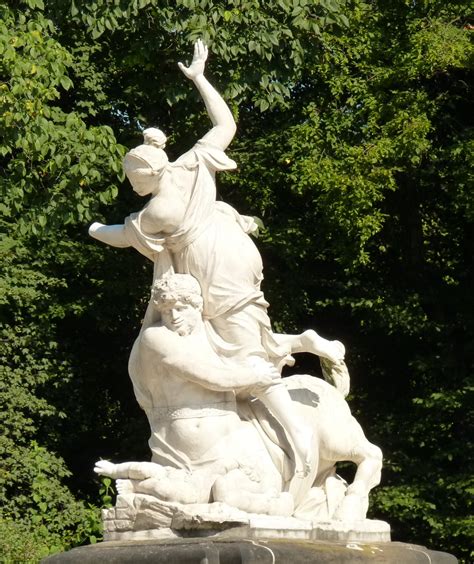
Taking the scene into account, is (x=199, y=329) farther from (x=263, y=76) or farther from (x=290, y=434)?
(x=263, y=76)

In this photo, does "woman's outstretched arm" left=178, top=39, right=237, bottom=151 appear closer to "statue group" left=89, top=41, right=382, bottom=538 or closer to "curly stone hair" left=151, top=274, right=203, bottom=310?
"statue group" left=89, top=41, right=382, bottom=538

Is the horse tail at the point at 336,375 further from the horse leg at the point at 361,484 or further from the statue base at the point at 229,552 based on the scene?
the statue base at the point at 229,552

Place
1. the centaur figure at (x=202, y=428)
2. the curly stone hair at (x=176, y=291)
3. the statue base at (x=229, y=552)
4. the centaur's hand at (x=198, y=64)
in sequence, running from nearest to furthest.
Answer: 1. the statue base at (x=229, y=552)
2. the centaur figure at (x=202, y=428)
3. the curly stone hair at (x=176, y=291)
4. the centaur's hand at (x=198, y=64)

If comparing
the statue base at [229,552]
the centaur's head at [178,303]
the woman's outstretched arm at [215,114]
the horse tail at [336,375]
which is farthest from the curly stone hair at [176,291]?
the statue base at [229,552]

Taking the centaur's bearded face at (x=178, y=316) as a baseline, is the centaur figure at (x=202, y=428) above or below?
below

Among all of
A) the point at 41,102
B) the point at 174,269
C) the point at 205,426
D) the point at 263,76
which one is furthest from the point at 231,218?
the point at 263,76

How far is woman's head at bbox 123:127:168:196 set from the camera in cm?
1042

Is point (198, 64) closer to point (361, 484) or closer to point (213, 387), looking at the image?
point (213, 387)

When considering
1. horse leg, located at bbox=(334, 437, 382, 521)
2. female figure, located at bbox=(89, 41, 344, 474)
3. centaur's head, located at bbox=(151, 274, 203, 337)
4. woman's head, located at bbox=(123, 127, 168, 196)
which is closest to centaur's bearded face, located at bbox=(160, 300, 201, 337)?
centaur's head, located at bbox=(151, 274, 203, 337)

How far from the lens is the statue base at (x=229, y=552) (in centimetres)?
917

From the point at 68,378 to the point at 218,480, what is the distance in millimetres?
9379

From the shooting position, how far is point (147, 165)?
10414 millimetres

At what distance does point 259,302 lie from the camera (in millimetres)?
10570

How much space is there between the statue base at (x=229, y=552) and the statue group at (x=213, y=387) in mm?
259
